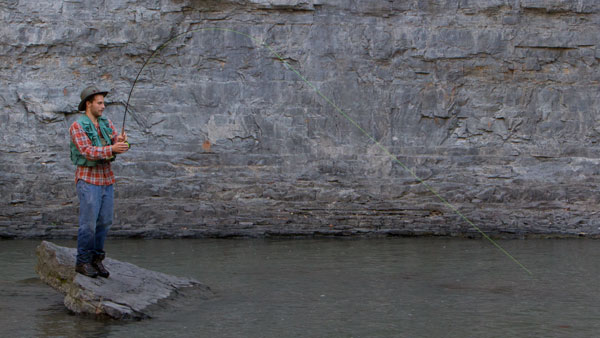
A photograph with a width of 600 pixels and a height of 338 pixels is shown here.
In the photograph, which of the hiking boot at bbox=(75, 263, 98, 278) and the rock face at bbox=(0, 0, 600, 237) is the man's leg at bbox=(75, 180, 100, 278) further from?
the rock face at bbox=(0, 0, 600, 237)

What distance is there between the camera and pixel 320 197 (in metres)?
13.0

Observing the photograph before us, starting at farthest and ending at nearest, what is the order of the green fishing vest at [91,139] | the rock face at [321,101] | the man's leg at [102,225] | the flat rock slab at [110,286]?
the rock face at [321,101], the man's leg at [102,225], the green fishing vest at [91,139], the flat rock slab at [110,286]

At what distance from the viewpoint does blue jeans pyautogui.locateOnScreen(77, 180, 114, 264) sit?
6.38 metres

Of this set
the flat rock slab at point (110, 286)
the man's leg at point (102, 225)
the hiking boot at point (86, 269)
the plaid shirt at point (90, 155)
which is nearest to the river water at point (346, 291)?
the flat rock slab at point (110, 286)

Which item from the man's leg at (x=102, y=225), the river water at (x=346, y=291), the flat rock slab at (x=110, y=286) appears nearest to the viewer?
the river water at (x=346, y=291)

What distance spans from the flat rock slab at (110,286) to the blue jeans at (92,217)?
0.75ft

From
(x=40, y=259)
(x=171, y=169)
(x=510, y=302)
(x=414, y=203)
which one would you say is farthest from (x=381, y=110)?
(x=40, y=259)

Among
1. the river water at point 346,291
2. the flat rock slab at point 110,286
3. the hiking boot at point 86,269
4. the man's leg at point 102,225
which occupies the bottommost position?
Result: the river water at point 346,291

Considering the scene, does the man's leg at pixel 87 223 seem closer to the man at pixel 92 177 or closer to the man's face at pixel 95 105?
the man at pixel 92 177

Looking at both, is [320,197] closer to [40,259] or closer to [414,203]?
[414,203]

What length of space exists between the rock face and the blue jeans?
6.18 meters

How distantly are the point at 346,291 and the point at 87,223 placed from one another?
2.62m

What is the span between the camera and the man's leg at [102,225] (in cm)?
654

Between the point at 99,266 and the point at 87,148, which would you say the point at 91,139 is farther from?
the point at 99,266
